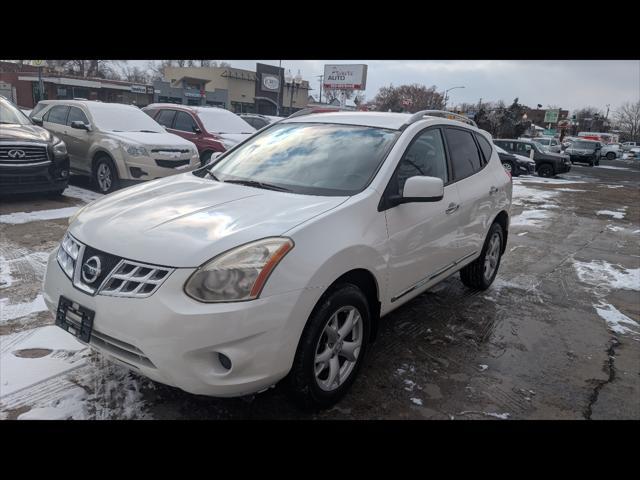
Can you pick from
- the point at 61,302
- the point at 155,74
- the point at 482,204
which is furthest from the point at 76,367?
the point at 155,74

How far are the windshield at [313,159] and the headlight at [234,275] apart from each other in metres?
0.86

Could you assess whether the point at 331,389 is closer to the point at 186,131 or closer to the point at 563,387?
the point at 563,387

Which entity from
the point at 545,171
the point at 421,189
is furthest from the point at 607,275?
the point at 545,171

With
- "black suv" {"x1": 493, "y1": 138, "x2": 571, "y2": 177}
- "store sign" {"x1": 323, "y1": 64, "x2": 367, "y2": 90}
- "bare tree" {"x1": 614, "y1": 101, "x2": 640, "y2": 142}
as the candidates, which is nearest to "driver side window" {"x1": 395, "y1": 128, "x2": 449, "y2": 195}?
"black suv" {"x1": 493, "y1": 138, "x2": 571, "y2": 177}

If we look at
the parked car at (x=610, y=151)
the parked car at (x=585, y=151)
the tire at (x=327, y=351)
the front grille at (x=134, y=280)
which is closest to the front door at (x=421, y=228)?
the tire at (x=327, y=351)

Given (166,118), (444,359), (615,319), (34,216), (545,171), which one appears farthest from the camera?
(545,171)

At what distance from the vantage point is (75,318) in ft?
8.32

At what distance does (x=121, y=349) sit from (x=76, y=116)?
8251 millimetres

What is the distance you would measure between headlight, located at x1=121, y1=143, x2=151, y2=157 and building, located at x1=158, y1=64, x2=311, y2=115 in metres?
44.1

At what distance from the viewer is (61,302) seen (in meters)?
2.63

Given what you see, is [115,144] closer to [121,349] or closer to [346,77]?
[121,349]

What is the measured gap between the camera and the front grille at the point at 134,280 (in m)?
2.32

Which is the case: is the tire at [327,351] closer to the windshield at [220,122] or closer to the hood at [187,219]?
the hood at [187,219]

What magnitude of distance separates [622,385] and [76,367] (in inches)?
147
